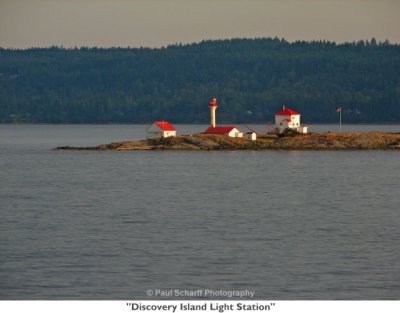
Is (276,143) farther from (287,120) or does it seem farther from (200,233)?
(200,233)

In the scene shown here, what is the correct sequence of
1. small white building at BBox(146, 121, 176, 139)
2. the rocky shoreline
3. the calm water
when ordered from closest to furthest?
the calm water < the rocky shoreline < small white building at BBox(146, 121, 176, 139)

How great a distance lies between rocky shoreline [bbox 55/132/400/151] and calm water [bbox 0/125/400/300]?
926 inches

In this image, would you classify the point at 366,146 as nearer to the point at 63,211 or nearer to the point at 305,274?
the point at 63,211

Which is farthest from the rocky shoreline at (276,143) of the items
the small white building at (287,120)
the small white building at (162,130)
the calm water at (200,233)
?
the calm water at (200,233)

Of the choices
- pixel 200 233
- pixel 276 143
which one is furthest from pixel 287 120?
pixel 200 233

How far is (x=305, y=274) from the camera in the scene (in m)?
39.2

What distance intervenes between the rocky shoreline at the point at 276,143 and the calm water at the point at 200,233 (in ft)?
77.2

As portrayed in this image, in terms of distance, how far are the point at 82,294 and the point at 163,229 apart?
53.1ft

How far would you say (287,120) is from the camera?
12475 centimetres

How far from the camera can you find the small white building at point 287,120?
124250mm

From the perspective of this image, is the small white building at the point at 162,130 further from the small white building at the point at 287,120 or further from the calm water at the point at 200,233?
the calm water at the point at 200,233

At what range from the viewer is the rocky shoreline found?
121625 mm

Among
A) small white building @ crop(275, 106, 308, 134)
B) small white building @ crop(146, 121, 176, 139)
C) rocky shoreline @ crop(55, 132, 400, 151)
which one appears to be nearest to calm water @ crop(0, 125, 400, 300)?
rocky shoreline @ crop(55, 132, 400, 151)

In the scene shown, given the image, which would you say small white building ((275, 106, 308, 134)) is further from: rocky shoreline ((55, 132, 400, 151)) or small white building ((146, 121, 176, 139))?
small white building ((146, 121, 176, 139))
